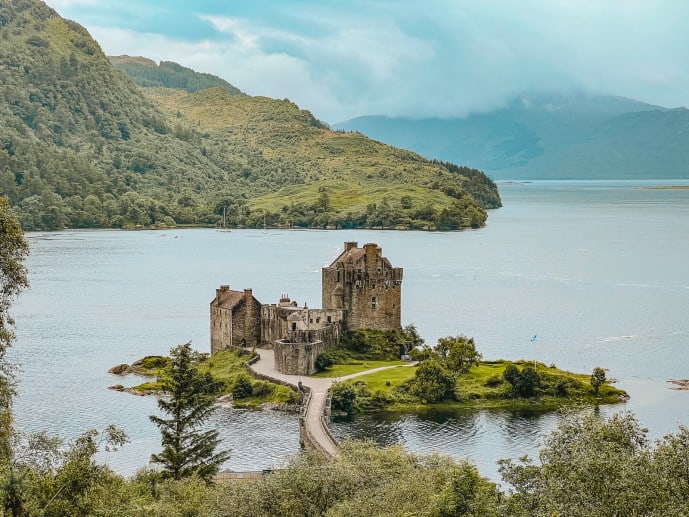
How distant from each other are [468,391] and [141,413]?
21225mm

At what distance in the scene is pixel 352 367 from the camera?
72000mm

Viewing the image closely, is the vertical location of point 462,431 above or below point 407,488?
below

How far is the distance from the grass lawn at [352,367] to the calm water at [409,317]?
7.19 m

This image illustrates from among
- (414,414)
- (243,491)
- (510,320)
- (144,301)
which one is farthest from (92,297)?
(243,491)

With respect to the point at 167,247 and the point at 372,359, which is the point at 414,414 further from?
the point at 167,247

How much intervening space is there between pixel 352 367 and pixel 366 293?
6963 millimetres

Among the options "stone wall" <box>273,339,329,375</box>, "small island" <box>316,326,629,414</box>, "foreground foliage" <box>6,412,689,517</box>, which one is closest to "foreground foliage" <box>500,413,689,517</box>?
"foreground foliage" <box>6,412,689,517</box>

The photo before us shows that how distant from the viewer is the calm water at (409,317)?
6131cm

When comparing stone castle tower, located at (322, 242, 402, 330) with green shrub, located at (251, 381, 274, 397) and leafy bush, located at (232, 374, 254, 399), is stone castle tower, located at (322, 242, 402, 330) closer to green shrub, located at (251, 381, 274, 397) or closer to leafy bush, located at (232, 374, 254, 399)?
green shrub, located at (251, 381, 274, 397)

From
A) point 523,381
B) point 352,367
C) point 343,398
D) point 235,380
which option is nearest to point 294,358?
point 235,380

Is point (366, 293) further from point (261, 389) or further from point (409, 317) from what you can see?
point (409, 317)

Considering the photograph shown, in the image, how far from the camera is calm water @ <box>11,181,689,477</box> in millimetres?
61312

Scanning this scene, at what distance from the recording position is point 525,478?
3153 centimetres

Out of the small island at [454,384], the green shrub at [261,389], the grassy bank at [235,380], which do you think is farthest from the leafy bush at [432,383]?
the green shrub at [261,389]
